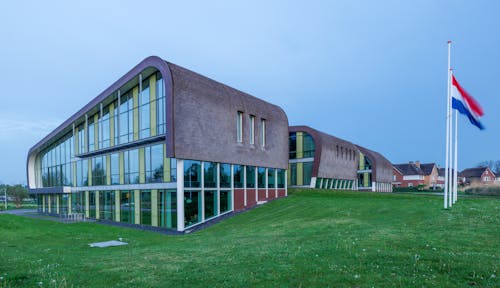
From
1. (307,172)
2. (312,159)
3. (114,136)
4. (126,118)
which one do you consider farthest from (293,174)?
(126,118)

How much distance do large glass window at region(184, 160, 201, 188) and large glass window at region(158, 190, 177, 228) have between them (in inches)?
52.9

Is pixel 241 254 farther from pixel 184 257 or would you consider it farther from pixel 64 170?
pixel 64 170

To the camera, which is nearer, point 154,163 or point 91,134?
point 154,163

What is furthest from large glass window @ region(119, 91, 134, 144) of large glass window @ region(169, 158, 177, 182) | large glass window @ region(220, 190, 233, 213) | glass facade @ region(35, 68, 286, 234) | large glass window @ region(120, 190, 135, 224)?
large glass window @ region(220, 190, 233, 213)

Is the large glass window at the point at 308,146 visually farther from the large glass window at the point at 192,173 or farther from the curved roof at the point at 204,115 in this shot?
the large glass window at the point at 192,173

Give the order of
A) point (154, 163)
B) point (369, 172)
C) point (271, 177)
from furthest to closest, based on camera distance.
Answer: point (369, 172), point (271, 177), point (154, 163)

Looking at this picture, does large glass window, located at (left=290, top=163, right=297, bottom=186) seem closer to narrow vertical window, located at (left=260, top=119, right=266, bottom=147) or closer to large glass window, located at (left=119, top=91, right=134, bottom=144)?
narrow vertical window, located at (left=260, top=119, right=266, bottom=147)

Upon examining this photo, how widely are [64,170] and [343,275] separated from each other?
141 feet

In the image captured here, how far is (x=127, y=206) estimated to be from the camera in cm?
3131

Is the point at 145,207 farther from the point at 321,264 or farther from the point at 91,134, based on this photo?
the point at 321,264

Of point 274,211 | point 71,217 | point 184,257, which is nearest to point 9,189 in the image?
point 71,217

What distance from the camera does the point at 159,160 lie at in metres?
27.7

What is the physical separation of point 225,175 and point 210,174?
6.74ft

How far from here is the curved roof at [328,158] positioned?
45562 millimetres
